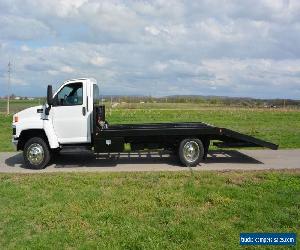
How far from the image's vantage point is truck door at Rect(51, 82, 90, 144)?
1103cm

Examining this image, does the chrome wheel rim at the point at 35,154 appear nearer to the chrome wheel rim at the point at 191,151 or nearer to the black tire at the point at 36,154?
the black tire at the point at 36,154

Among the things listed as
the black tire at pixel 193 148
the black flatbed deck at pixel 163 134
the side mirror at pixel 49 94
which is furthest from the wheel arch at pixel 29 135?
the black tire at pixel 193 148

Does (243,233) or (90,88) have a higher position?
(90,88)

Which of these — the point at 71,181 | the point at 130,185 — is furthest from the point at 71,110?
the point at 130,185

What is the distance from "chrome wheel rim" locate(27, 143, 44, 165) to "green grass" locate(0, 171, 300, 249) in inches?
46.8

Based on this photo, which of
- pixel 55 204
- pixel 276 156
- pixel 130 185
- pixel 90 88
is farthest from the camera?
pixel 276 156

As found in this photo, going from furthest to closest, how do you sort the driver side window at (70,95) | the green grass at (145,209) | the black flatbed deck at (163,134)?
the driver side window at (70,95)
the black flatbed deck at (163,134)
the green grass at (145,209)

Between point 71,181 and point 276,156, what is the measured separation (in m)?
6.48

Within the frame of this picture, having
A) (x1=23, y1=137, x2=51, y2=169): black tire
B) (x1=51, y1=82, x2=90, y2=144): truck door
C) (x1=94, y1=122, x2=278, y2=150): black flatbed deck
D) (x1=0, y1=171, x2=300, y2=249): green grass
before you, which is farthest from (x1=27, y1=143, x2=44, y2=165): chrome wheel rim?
(x1=94, y1=122, x2=278, y2=150): black flatbed deck

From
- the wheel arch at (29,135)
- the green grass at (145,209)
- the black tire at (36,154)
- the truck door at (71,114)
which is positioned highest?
the truck door at (71,114)

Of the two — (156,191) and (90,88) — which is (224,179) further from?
(90,88)

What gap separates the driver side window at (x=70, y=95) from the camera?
11055 millimetres

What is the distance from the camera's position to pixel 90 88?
36.2ft

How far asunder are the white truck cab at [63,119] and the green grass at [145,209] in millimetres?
1358
